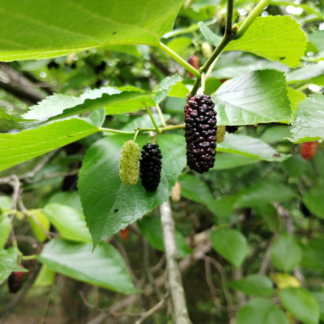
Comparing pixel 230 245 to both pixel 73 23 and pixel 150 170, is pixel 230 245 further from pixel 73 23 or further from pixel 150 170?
pixel 73 23

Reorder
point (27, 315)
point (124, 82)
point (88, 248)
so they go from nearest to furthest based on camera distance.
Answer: point (88, 248) → point (124, 82) → point (27, 315)

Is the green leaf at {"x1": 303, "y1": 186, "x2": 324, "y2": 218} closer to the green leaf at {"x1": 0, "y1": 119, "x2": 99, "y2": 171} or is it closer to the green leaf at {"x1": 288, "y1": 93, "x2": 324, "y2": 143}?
the green leaf at {"x1": 288, "y1": 93, "x2": 324, "y2": 143}

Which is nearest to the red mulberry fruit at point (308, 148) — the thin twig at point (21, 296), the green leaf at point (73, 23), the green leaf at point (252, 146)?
the green leaf at point (252, 146)

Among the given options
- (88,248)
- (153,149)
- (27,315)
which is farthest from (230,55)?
(27,315)

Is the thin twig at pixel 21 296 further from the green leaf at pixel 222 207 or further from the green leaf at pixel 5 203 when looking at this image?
the green leaf at pixel 222 207

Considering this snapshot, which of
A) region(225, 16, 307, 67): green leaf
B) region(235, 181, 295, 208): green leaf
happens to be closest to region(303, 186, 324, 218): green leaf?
region(235, 181, 295, 208): green leaf

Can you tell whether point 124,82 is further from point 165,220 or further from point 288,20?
point 288,20
